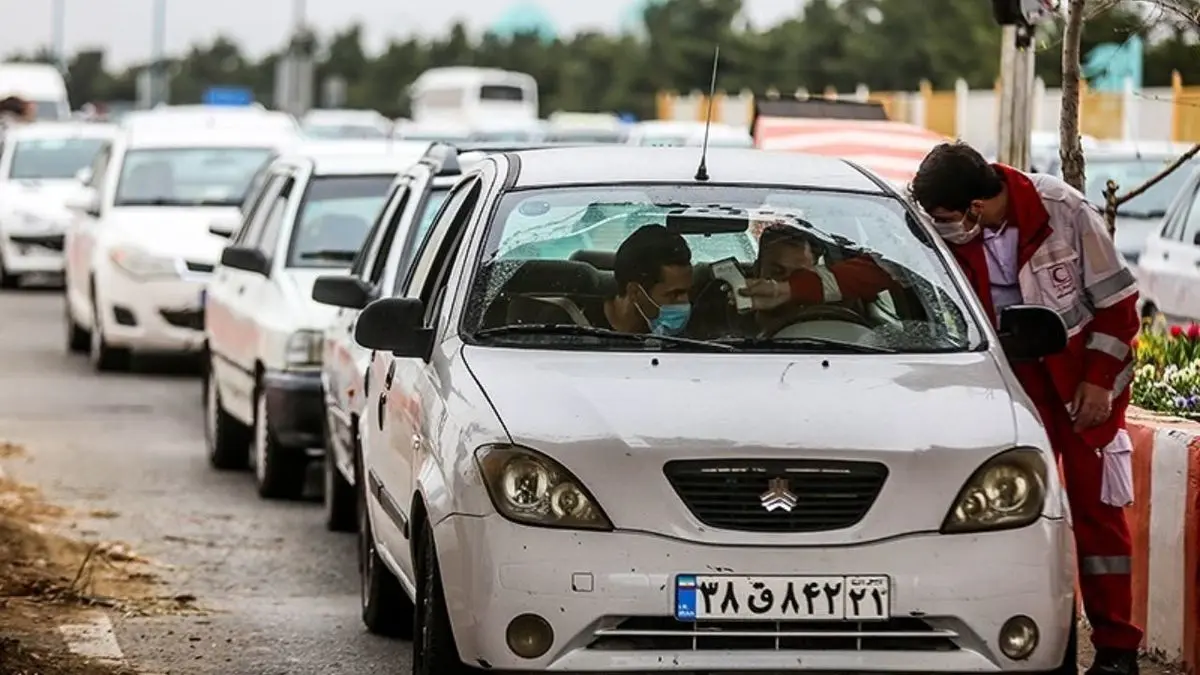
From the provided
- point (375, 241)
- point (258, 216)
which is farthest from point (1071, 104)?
point (258, 216)

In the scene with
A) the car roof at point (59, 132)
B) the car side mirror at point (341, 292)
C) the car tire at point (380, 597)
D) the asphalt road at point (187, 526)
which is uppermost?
the car side mirror at point (341, 292)

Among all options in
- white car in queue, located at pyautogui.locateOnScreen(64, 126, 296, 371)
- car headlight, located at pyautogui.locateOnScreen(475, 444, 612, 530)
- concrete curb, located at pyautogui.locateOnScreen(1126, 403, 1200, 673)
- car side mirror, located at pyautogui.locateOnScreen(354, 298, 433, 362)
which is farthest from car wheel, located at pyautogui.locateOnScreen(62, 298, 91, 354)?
car headlight, located at pyautogui.locateOnScreen(475, 444, 612, 530)

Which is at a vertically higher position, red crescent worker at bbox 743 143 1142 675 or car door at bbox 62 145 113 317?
red crescent worker at bbox 743 143 1142 675

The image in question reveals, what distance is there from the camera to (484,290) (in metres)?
7.65

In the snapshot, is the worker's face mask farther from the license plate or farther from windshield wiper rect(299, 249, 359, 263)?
windshield wiper rect(299, 249, 359, 263)

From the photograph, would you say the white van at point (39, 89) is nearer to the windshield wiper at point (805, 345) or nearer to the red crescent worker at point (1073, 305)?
the red crescent worker at point (1073, 305)

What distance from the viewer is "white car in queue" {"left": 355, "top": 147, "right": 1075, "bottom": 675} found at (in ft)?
21.3

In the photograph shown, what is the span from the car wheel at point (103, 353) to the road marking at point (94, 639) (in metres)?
10.8

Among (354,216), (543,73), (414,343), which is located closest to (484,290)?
(414,343)

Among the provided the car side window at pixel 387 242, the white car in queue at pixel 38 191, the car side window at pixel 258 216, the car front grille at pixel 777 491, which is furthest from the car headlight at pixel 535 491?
the white car in queue at pixel 38 191

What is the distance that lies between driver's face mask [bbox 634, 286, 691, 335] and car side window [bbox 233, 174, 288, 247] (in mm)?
7318

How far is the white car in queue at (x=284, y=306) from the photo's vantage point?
12.9 metres

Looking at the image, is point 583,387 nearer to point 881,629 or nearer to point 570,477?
point 570,477

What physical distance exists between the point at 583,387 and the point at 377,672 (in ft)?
6.88
